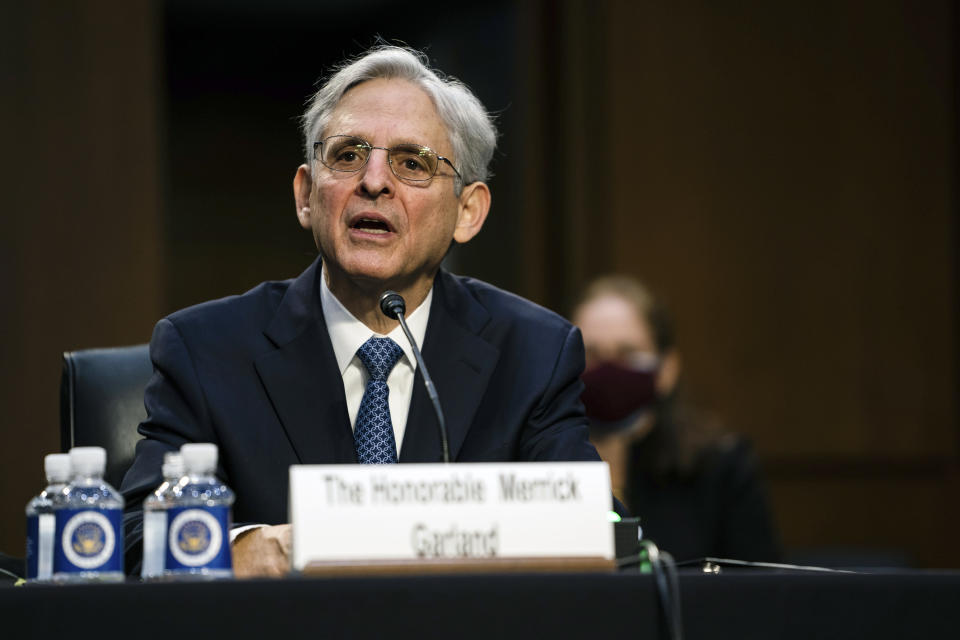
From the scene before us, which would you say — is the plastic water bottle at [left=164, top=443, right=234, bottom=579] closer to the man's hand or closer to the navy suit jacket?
the man's hand

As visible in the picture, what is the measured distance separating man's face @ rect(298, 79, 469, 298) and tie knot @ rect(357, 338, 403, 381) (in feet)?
0.32

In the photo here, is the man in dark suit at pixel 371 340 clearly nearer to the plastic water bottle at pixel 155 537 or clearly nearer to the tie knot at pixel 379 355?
the tie knot at pixel 379 355

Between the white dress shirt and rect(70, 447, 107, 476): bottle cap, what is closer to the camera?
rect(70, 447, 107, 476): bottle cap

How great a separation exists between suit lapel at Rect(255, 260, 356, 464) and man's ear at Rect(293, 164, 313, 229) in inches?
6.5

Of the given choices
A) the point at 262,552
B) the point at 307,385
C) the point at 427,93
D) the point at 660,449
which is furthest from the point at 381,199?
the point at 660,449

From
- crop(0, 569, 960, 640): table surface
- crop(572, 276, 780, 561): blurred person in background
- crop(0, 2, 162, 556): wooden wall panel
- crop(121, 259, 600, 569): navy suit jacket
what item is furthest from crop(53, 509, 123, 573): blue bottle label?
crop(0, 2, 162, 556): wooden wall panel

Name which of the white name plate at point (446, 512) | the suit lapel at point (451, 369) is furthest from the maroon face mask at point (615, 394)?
the white name plate at point (446, 512)

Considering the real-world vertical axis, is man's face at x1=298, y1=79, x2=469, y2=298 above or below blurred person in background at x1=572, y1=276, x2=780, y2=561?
above

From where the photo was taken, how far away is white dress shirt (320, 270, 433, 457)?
5.97 feet

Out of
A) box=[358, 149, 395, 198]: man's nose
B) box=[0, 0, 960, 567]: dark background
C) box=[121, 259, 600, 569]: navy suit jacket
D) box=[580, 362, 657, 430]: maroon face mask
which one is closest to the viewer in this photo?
box=[121, 259, 600, 569]: navy suit jacket

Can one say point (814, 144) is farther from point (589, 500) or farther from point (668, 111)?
point (589, 500)

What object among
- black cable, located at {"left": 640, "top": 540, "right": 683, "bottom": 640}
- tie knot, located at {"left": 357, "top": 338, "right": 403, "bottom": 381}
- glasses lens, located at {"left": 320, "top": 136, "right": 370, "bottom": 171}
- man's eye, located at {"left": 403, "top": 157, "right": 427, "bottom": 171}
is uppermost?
glasses lens, located at {"left": 320, "top": 136, "right": 370, "bottom": 171}

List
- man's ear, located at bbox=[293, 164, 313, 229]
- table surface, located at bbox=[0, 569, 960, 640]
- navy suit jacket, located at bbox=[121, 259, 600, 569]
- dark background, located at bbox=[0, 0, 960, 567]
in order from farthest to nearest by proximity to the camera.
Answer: dark background, located at bbox=[0, 0, 960, 567]
man's ear, located at bbox=[293, 164, 313, 229]
navy suit jacket, located at bbox=[121, 259, 600, 569]
table surface, located at bbox=[0, 569, 960, 640]

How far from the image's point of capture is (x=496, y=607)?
1013 mm
